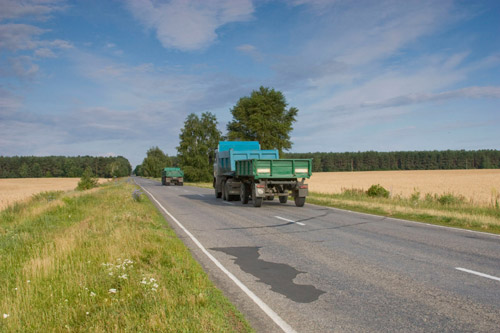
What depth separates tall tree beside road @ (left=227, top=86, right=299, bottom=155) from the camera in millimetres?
47781

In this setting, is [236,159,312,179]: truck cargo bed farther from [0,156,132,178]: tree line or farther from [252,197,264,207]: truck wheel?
[0,156,132,178]: tree line

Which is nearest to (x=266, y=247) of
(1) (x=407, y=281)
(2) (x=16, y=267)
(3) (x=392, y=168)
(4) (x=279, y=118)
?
(1) (x=407, y=281)

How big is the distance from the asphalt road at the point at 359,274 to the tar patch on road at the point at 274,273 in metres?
0.02

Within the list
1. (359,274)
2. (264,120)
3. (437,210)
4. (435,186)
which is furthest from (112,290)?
(264,120)

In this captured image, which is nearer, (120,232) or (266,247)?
(266,247)

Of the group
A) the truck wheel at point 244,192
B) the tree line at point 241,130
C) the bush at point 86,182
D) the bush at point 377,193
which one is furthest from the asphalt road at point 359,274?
the bush at point 86,182

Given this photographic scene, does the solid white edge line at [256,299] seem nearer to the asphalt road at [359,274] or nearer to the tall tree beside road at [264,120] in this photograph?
the asphalt road at [359,274]

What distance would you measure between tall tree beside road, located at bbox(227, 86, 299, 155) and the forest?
223 ft

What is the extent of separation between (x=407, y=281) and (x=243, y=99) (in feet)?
152

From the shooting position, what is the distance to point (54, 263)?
680cm

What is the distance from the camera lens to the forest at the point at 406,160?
120 meters

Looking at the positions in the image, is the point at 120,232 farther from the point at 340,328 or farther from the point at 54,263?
the point at 340,328

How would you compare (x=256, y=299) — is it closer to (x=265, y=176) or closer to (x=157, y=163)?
(x=265, y=176)

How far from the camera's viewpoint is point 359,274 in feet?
20.6
